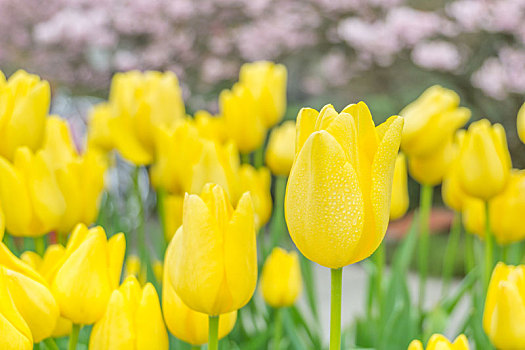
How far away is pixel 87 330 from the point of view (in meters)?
0.73

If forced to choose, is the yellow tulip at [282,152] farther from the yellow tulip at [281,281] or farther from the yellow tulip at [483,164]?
the yellow tulip at [483,164]

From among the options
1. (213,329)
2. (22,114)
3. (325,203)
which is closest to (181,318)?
(213,329)

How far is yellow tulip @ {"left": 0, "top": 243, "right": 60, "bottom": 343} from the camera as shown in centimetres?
37

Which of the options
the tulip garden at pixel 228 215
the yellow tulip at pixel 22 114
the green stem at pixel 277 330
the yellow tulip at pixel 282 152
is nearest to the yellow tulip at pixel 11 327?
the tulip garden at pixel 228 215

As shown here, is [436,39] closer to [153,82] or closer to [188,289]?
[153,82]

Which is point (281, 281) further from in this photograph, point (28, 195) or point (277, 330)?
point (28, 195)

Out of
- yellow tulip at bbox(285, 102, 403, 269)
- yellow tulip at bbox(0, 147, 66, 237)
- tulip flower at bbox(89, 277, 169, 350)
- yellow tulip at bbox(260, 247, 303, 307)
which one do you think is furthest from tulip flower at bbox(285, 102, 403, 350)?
yellow tulip at bbox(260, 247, 303, 307)

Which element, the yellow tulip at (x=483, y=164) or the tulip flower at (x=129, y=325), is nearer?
the tulip flower at (x=129, y=325)

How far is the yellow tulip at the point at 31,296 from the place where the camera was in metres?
0.37

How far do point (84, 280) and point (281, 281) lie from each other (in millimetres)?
383

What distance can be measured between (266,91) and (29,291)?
24.0 inches

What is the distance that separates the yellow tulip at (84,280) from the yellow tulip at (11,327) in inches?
2.0

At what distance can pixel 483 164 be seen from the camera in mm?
625

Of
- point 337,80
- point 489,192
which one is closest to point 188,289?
point 489,192
